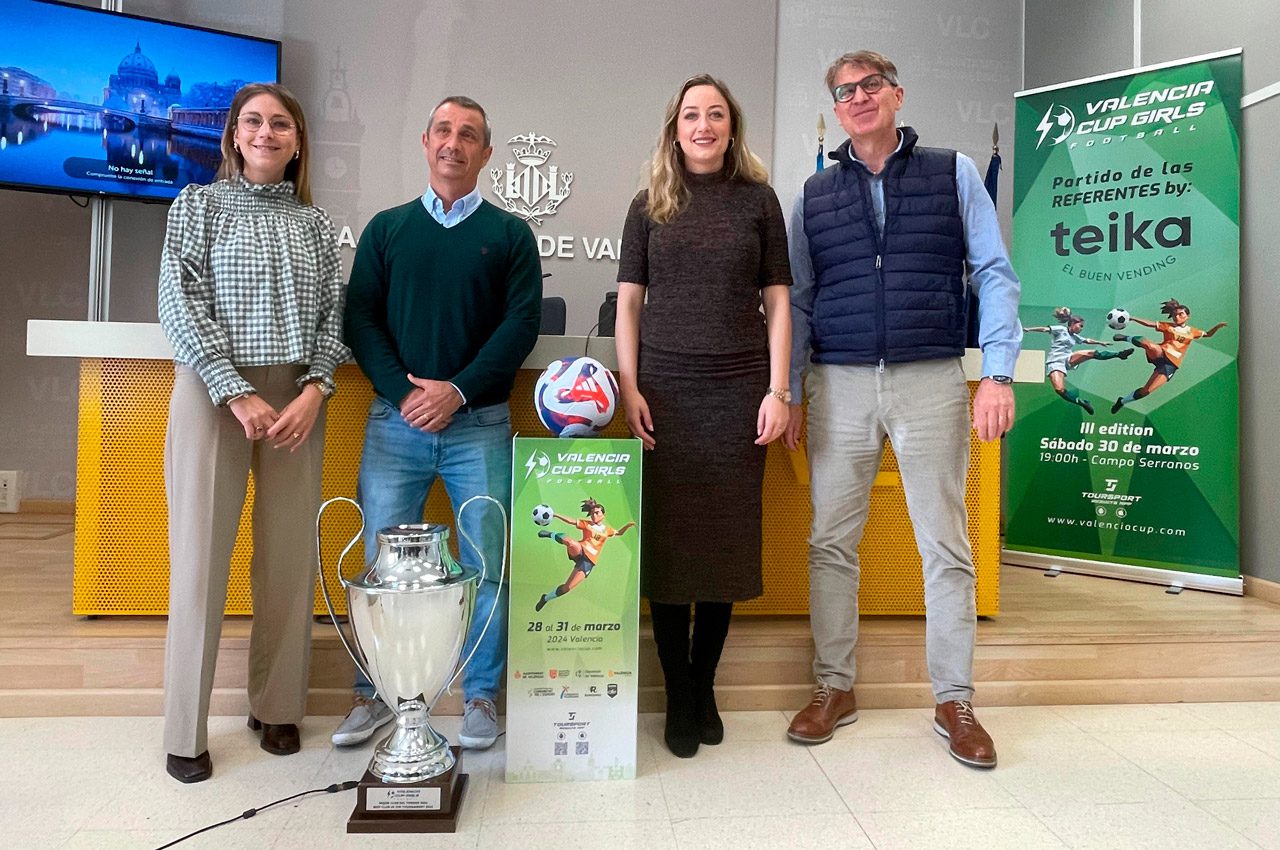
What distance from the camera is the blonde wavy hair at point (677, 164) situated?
1.96 m

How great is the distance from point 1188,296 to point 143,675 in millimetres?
4054

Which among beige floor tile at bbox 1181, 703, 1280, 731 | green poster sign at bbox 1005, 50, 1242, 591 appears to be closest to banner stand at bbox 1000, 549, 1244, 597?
green poster sign at bbox 1005, 50, 1242, 591

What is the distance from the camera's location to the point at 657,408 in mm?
1958

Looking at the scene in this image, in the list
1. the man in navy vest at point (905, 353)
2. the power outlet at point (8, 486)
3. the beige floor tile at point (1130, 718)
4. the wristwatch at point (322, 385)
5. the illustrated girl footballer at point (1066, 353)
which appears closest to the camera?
the wristwatch at point (322, 385)

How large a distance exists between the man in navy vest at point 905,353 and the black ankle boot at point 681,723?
0.91 ft

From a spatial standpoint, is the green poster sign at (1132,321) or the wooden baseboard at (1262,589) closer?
the wooden baseboard at (1262,589)

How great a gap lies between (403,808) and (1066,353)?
11.0ft

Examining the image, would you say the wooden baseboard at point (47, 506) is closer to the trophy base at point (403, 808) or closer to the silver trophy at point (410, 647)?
the silver trophy at point (410, 647)

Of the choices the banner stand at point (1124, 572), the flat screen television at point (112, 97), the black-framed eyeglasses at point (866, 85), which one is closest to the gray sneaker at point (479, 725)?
the black-framed eyeglasses at point (866, 85)

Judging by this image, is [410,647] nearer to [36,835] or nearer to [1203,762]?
[36,835]

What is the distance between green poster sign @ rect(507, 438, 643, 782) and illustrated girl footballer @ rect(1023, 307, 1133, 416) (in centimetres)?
264

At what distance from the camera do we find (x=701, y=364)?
6.34 ft

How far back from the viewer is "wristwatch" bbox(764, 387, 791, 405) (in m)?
1.97

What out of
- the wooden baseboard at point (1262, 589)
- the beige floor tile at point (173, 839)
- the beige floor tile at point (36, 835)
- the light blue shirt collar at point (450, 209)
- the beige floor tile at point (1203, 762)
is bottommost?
the beige floor tile at point (36, 835)
